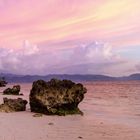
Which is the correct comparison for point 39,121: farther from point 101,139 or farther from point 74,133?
point 101,139

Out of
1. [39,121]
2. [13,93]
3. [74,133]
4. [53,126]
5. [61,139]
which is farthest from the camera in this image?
[13,93]

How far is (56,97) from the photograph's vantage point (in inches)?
1011

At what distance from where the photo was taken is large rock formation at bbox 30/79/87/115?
84.2 ft

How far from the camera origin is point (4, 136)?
1516 cm

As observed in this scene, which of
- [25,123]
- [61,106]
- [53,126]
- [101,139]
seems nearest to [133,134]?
[101,139]

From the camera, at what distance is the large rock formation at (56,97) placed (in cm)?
2567

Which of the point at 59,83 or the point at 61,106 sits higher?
the point at 59,83

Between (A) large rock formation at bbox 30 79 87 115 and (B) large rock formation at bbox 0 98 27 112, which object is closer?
(A) large rock formation at bbox 30 79 87 115

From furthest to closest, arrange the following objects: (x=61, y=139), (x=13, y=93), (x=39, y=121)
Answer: (x=13, y=93)
(x=39, y=121)
(x=61, y=139)

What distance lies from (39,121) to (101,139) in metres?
6.70

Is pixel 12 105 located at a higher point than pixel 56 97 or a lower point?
lower

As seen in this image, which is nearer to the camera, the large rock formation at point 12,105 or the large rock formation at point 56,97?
the large rock formation at point 56,97

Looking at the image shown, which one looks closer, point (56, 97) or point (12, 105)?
point (56, 97)

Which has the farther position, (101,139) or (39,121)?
(39,121)
